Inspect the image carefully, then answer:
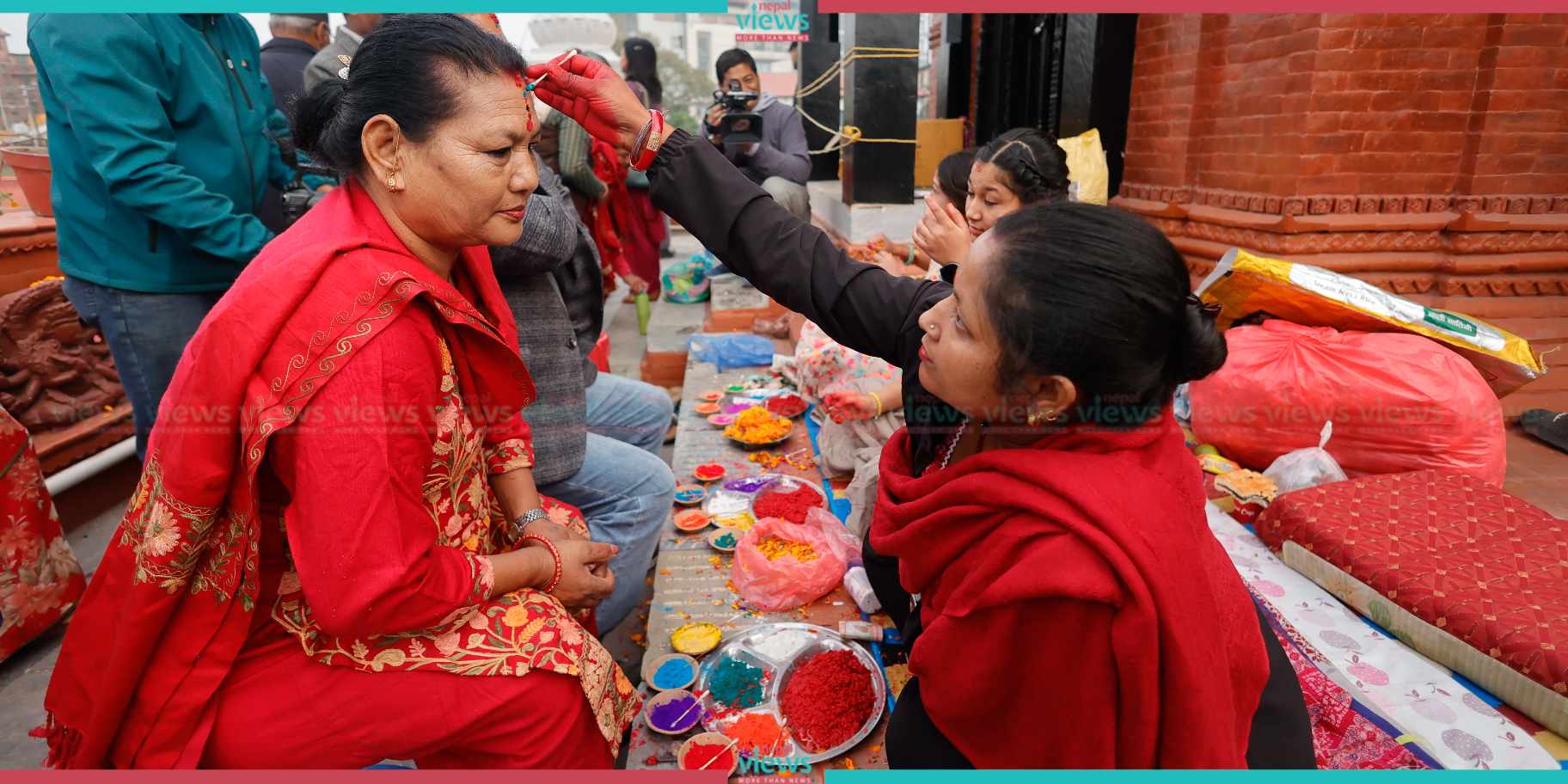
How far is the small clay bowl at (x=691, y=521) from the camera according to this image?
269 cm

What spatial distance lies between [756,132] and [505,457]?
3.75 m

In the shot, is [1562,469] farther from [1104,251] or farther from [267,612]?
[267,612]

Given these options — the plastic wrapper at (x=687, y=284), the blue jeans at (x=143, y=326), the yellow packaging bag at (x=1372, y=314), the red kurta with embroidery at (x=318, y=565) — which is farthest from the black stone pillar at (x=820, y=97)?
the red kurta with embroidery at (x=318, y=565)

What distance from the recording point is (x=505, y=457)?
1862mm

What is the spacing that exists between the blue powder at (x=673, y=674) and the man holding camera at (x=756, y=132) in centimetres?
308

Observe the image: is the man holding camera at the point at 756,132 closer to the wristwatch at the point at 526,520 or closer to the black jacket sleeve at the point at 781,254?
the black jacket sleeve at the point at 781,254

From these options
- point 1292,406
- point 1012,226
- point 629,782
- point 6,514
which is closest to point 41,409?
point 6,514

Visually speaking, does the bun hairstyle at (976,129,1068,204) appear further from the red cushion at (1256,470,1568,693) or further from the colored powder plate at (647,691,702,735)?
the colored powder plate at (647,691,702,735)

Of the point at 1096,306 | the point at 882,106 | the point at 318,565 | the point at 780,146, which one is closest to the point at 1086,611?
the point at 1096,306

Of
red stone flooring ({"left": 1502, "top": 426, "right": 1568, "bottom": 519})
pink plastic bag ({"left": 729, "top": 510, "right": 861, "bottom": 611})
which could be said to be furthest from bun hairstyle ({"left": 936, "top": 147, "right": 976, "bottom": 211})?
red stone flooring ({"left": 1502, "top": 426, "right": 1568, "bottom": 519})

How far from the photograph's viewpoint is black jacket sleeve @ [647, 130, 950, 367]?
168 cm

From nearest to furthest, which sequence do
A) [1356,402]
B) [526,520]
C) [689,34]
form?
[526,520] < [1356,402] < [689,34]

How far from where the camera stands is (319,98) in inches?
55.0

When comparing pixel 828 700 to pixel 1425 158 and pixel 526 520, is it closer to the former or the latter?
pixel 526 520
